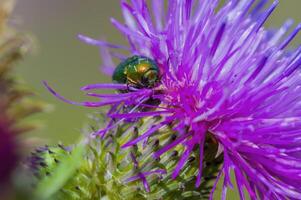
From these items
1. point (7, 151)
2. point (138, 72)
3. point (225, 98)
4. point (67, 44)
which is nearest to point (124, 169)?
point (138, 72)

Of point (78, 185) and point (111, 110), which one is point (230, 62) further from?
point (78, 185)

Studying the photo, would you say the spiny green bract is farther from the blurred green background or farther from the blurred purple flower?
the blurred green background

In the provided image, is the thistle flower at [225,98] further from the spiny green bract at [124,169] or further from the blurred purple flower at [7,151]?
the blurred purple flower at [7,151]

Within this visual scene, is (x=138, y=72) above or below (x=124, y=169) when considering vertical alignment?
above

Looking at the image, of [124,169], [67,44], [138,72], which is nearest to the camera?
[124,169]

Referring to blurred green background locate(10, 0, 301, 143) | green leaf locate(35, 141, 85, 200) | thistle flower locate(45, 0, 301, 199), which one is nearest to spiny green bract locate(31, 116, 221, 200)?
thistle flower locate(45, 0, 301, 199)

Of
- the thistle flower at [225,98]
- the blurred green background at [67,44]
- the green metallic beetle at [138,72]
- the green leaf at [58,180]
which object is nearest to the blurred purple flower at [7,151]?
the green leaf at [58,180]

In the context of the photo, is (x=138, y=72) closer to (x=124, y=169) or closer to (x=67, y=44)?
(x=124, y=169)
